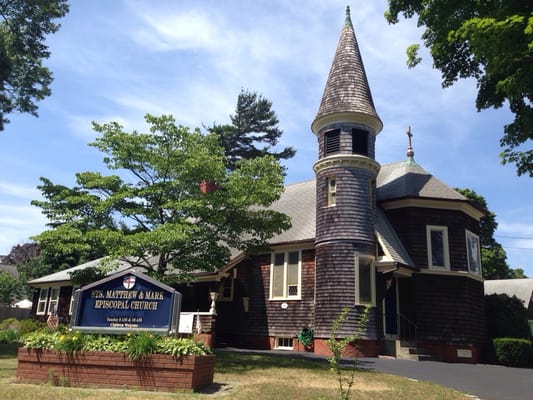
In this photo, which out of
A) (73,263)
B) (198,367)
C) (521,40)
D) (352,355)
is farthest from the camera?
(73,263)

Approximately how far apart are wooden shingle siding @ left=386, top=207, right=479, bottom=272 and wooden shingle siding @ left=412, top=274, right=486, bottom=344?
706mm

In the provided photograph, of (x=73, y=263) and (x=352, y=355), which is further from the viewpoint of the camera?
(x=73, y=263)

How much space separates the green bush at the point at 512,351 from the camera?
19.0 metres

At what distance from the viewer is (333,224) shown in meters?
19.7

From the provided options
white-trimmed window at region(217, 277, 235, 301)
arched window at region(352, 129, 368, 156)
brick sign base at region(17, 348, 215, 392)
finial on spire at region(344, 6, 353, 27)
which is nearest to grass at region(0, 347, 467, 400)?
brick sign base at region(17, 348, 215, 392)

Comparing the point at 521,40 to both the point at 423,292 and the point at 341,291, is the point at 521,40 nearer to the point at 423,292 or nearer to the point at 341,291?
the point at 341,291

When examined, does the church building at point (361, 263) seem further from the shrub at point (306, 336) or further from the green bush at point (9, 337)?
the green bush at point (9, 337)

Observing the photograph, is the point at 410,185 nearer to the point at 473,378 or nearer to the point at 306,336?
the point at 306,336

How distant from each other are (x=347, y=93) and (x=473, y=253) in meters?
9.41

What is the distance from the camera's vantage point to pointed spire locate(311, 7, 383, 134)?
20.5 metres

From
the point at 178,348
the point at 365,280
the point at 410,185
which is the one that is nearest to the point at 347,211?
the point at 365,280

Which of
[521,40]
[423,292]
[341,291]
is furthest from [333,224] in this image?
[521,40]

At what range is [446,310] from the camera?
1989 centimetres

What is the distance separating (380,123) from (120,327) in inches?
590
